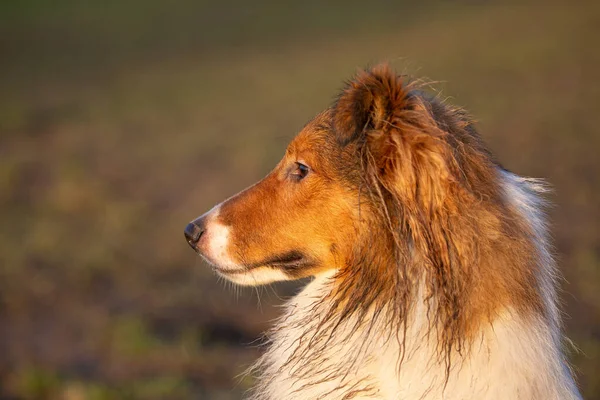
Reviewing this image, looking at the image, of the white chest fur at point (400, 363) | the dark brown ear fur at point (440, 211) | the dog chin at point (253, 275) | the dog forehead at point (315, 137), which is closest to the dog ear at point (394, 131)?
the dark brown ear fur at point (440, 211)

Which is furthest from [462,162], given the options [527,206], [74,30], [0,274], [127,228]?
[74,30]

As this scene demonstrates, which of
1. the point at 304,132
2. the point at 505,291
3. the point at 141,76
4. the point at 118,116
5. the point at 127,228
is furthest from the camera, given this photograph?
the point at 141,76

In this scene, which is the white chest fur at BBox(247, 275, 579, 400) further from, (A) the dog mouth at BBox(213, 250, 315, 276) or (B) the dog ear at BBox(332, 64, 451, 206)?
(B) the dog ear at BBox(332, 64, 451, 206)

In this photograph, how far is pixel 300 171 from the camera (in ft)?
11.9

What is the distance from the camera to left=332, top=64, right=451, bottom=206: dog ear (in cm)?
303

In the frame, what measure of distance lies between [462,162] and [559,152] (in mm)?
9025

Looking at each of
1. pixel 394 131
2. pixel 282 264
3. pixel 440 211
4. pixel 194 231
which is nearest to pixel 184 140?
pixel 194 231

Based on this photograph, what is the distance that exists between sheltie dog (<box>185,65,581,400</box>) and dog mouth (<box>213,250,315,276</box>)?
3 cm

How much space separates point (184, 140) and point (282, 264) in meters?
10.5

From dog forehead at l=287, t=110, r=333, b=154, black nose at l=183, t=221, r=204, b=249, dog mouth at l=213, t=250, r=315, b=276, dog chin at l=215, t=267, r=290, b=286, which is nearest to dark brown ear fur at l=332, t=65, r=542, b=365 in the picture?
dog forehead at l=287, t=110, r=333, b=154

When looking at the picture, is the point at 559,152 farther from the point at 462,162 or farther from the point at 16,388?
the point at 462,162

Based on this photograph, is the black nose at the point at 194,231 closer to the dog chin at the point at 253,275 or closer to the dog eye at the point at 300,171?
the dog chin at the point at 253,275

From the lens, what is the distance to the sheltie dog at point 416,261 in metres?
3.01

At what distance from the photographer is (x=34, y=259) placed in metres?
9.23
